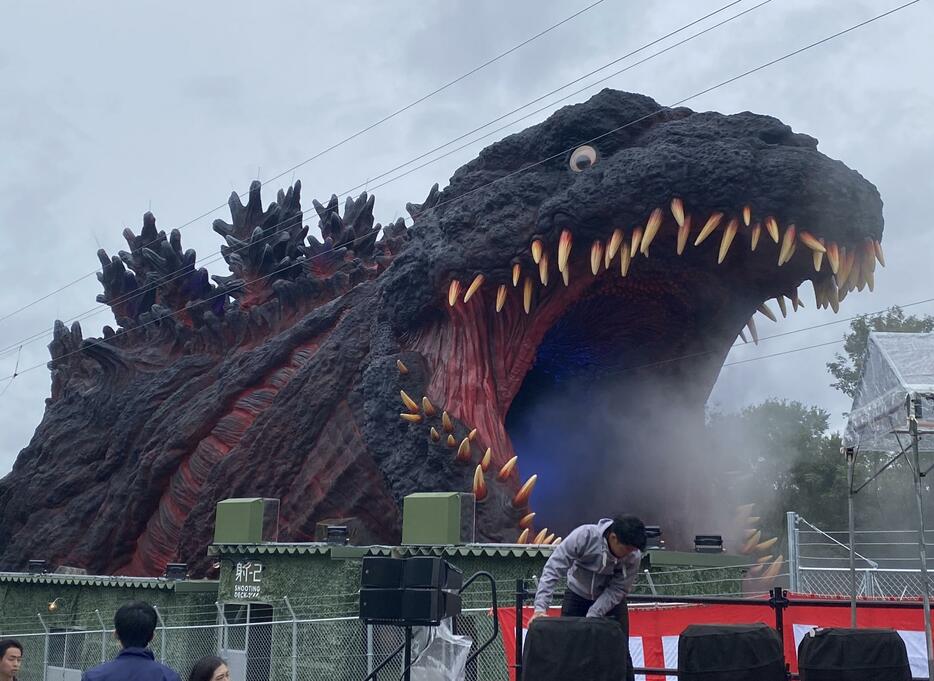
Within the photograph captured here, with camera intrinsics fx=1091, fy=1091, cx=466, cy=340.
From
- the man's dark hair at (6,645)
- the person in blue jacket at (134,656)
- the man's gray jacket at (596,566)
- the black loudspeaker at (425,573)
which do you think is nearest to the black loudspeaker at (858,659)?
the man's gray jacket at (596,566)

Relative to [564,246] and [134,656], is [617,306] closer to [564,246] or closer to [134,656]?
[564,246]

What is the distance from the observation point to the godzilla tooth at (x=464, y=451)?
9.08 metres

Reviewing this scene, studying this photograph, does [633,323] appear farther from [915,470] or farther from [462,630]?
[915,470]

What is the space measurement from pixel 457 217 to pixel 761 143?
2.65m

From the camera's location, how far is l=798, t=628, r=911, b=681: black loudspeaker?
430 centimetres

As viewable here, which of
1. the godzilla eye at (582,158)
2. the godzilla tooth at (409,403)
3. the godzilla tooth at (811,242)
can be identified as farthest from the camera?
the godzilla tooth at (409,403)

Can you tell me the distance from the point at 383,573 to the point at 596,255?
153 inches

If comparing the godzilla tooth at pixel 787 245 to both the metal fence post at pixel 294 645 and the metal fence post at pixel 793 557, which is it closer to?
the metal fence post at pixel 793 557

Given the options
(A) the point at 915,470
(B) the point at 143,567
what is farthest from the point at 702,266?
(B) the point at 143,567

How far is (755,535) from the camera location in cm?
1017

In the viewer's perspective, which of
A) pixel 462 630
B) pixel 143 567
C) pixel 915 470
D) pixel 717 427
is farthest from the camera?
pixel 143 567

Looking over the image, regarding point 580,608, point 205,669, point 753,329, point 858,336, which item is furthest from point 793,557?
point 858,336

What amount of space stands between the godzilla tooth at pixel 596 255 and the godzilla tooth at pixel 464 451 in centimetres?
176

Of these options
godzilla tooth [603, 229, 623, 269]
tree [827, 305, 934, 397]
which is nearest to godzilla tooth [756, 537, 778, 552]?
godzilla tooth [603, 229, 623, 269]
